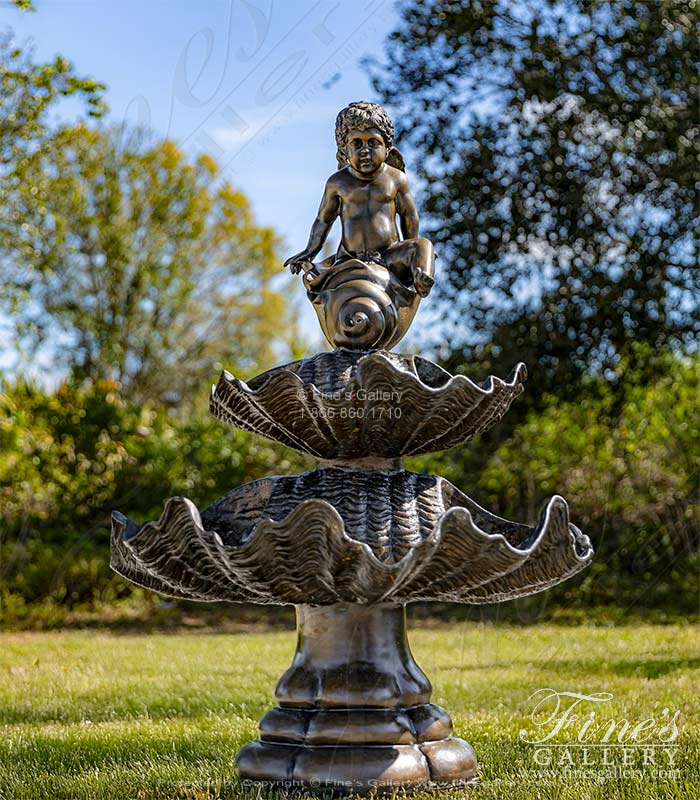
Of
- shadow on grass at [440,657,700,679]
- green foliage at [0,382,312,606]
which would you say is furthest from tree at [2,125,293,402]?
shadow on grass at [440,657,700,679]

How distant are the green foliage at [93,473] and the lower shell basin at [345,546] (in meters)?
8.95

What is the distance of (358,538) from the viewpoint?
3355 mm

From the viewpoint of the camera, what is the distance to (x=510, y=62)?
11898 mm

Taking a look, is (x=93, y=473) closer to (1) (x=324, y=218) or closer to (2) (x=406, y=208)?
(1) (x=324, y=218)

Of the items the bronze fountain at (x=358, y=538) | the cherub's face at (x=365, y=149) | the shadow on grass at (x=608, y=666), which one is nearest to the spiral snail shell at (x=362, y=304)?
the bronze fountain at (x=358, y=538)

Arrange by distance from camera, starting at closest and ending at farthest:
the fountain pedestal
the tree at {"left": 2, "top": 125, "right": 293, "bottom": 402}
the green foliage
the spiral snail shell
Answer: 1. the fountain pedestal
2. the spiral snail shell
3. the green foliage
4. the tree at {"left": 2, "top": 125, "right": 293, "bottom": 402}

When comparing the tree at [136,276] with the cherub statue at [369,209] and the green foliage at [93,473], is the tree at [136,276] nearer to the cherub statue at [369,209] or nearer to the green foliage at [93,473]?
the green foliage at [93,473]

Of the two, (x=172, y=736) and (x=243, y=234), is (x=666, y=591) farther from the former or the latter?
(x=243, y=234)

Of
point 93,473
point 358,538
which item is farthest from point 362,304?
point 93,473

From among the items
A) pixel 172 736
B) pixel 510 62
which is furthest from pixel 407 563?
pixel 510 62

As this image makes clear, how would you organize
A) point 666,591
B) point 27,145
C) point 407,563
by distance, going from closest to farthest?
point 407,563, point 27,145, point 666,591

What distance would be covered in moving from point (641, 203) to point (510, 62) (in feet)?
7.21

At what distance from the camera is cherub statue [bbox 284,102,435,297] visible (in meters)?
3.97

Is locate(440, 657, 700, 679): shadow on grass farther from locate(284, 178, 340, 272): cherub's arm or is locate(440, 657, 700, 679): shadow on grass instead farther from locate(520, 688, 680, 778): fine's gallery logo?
locate(284, 178, 340, 272): cherub's arm
